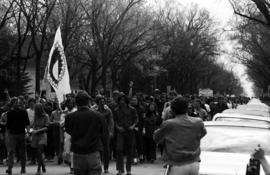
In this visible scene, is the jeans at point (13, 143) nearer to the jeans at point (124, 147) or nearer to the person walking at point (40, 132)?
the person walking at point (40, 132)

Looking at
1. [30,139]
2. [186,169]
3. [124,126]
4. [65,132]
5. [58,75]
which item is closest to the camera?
[186,169]

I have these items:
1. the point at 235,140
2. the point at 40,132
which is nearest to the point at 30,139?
the point at 40,132

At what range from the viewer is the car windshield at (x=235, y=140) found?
753cm

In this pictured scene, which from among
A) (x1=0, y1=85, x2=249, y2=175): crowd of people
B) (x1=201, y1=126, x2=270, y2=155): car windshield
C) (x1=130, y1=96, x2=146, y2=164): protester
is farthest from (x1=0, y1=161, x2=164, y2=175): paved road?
(x1=201, y1=126, x2=270, y2=155): car windshield

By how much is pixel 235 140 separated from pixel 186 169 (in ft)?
4.74

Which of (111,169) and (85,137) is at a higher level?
A: (85,137)

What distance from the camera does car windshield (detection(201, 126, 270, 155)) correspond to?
24.7 feet

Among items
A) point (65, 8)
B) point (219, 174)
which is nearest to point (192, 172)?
point (219, 174)

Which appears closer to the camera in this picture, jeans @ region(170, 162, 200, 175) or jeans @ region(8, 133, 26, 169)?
jeans @ region(170, 162, 200, 175)

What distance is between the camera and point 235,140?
767 cm

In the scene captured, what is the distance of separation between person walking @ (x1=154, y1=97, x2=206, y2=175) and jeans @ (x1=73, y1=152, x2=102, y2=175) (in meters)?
1.38

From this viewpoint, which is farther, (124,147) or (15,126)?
(124,147)

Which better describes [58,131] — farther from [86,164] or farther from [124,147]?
[86,164]

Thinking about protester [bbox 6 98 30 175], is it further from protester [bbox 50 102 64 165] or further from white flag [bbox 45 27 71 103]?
protester [bbox 50 102 64 165]
